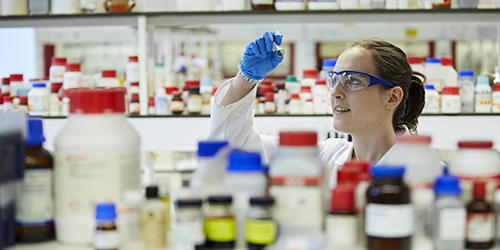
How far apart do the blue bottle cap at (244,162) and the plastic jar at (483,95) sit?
7.25ft

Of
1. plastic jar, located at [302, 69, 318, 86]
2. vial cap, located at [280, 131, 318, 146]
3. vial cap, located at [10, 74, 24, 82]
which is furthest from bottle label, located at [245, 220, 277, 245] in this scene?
vial cap, located at [10, 74, 24, 82]

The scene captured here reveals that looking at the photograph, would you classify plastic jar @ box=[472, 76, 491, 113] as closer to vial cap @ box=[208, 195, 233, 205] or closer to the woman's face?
the woman's face

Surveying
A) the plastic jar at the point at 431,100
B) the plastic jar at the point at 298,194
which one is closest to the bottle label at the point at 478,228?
the plastic jar at the point at 298,194

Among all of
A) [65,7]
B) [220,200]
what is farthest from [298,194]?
[65,7]

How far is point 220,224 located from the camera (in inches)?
32.2

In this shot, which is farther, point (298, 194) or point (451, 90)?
point (451, 90)

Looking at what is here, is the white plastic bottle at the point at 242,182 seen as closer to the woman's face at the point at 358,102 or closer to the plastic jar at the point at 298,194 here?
the plastic jar at the point at 298,194

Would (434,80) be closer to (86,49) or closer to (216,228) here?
(216,228)

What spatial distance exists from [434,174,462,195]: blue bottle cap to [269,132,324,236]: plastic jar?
0.19m

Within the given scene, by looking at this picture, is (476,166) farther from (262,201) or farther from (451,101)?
(451,101)

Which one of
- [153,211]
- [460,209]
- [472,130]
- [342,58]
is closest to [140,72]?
[342,58]

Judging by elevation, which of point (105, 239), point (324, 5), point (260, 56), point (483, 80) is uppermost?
point (324, 5)

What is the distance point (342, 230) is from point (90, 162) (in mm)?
436

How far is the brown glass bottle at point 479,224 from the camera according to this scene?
0.80 m
